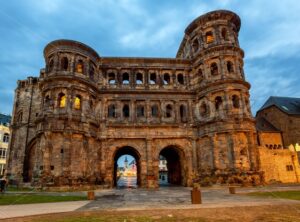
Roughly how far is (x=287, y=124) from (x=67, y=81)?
33734mm

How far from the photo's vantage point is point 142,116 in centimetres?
2733

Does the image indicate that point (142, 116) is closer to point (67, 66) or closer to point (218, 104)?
point (218, 104)

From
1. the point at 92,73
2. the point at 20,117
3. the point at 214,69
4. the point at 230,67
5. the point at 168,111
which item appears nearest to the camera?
the point at 230,67

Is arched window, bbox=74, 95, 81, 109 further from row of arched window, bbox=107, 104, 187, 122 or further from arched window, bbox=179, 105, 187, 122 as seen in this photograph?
arched window, bbox=179, 105, 187, 122

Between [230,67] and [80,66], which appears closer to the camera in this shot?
[80,66]

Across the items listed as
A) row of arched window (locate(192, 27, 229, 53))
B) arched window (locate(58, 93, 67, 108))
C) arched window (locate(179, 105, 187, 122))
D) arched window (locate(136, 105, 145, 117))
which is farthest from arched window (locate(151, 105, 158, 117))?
arched window (locate(58, 93, 67, 108))

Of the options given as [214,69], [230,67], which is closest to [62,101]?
[214,69]

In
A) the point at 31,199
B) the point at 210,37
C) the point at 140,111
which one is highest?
the point at 210,37

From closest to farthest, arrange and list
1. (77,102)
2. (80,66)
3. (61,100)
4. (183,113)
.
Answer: (61,100)
(77,102)
(80,66)
(183,113)

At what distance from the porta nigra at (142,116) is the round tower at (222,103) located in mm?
108

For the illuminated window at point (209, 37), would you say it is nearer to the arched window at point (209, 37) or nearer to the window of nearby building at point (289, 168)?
the arched window at point (209, 37)

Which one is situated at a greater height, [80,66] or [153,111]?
[80,66]

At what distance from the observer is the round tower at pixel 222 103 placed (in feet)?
77.0

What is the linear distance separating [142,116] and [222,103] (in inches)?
377
